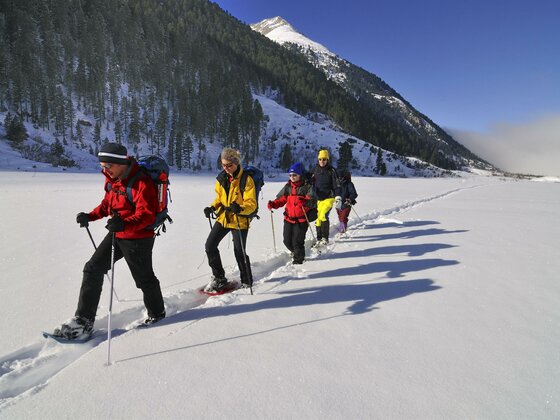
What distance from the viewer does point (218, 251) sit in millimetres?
4336

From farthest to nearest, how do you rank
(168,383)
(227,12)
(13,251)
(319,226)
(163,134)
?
1. (227,12)
2. (163,134)
3. (319,226)
4. (13,251)
5. (168,383)

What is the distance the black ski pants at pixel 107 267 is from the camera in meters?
3.12

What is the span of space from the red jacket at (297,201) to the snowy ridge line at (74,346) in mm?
859

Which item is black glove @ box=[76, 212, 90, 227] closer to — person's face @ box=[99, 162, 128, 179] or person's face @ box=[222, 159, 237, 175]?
person's face @ box=[99, 162, 128, 179]

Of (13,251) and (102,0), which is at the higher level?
(102,0)

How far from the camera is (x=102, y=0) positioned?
8606 cm

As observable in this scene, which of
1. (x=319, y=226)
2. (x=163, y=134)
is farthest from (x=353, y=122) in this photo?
(x=319, y=226)

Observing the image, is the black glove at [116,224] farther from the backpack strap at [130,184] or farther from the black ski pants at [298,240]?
the black ski pants at [298,240]

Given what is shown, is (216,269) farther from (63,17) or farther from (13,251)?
(63,17)

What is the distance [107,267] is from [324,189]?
4644 millimetres

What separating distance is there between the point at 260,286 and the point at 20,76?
7557 cm

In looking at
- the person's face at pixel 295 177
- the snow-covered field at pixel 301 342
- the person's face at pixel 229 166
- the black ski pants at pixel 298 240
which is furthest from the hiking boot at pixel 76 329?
the person's face at pixel 295 177

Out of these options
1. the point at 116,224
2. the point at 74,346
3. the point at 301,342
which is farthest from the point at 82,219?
the point at 301,342

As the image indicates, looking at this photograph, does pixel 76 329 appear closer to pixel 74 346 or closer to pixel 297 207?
pixel 74 346
